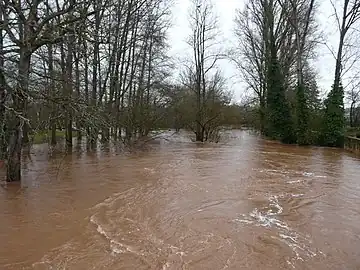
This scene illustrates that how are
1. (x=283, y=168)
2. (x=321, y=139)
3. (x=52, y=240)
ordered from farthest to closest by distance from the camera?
(x=321, y=139) → (x=283, y=168) → (x=52, y=240)

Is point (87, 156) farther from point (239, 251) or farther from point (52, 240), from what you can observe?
point (239, 251)

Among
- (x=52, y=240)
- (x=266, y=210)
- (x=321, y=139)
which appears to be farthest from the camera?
(x=321, y=139)

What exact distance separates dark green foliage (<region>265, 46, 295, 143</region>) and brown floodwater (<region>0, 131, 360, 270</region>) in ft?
40.9

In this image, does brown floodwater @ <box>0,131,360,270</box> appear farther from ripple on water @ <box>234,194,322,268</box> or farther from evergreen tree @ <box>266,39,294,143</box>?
evergreen tree @ <box>266,39,294,143</box>

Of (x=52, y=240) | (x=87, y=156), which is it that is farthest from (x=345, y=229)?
(x=87, y=156)

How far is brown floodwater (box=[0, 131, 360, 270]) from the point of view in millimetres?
5344

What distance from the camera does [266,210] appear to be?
781cm

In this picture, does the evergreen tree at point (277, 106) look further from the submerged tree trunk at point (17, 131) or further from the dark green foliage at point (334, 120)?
the submerged tree trunk at point (17, 131)

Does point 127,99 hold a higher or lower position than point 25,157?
higher

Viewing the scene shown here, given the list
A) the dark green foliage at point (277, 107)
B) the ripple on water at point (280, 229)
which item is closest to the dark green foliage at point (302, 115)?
the dark green foliage at point (277, 107)

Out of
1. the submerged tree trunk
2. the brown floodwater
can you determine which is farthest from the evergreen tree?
the submerged tree trunk

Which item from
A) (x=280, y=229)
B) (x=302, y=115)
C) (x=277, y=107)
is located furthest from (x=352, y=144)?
(x=280, y=229)

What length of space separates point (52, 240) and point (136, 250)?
4.74 ft

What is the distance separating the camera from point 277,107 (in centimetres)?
2642
